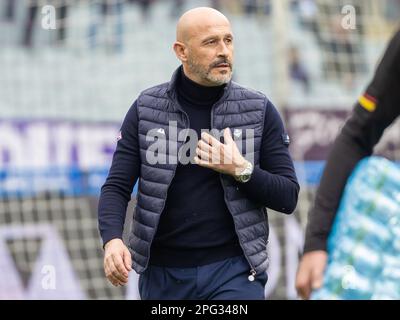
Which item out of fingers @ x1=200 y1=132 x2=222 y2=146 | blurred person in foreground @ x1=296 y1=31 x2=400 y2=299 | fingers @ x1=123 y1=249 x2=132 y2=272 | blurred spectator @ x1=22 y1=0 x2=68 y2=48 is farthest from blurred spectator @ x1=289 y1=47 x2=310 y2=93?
blurred person in foreground @ x1=296 y1=31 x2=400 y2=299

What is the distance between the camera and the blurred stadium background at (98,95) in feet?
26.7

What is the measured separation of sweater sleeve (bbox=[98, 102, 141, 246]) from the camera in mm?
4723

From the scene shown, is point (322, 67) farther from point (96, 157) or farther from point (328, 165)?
point (328, 165)

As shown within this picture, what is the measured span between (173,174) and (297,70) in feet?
14.8

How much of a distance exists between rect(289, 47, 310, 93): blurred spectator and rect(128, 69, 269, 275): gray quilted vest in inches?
163

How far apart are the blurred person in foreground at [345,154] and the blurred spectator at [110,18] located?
5450 mm

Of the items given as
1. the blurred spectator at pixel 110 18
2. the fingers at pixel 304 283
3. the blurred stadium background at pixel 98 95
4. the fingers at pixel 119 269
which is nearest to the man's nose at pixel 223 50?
the fingers at pixel 119 269

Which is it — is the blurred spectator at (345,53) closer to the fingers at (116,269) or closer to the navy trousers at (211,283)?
the navy trousers at (211,283)

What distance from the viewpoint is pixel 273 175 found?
4.66m

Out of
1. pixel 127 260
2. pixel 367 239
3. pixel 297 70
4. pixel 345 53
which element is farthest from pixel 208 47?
pixel 345 53

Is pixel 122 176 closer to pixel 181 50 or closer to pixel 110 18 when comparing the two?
pixel 181 50

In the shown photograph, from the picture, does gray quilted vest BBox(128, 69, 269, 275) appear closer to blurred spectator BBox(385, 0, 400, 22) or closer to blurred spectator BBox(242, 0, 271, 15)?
blurred spectator BBox(242, 0, 271, 15)

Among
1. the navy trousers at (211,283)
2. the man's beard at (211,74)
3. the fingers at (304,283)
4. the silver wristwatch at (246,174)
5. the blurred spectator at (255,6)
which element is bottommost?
the navy trousers at (211,283)

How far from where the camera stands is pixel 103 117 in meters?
8.41
